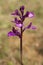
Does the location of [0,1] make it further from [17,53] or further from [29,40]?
[17,53]

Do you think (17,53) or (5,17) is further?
(5,17)

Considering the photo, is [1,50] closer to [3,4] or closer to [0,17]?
[0,17]

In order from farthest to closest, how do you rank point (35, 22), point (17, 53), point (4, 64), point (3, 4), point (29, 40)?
point (3, 4) → point (35, 22) → point (29, 40) → point (17, 53) → point (4, 64)

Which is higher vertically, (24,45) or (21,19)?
(21,19)

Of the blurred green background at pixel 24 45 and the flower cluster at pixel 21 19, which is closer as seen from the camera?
the flower cluster at pixel 21 19

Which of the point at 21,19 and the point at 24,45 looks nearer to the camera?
the point at 21,19

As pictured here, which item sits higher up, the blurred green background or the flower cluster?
the flower cluster

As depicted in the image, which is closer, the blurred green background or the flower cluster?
the flower cluster

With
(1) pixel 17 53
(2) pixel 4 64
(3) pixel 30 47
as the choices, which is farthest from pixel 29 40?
(2) pixel 4 64

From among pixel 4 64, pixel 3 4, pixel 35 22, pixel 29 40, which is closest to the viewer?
pixel 4 64

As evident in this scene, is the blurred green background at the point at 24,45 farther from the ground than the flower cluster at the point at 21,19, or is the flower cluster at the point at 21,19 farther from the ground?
the flower cluster at the point at 21,19
